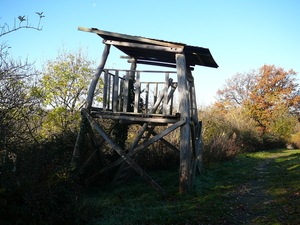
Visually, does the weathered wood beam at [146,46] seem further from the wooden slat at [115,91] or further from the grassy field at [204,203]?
the grassy field at [204,203]

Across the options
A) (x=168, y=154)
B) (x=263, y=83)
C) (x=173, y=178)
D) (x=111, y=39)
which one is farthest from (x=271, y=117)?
(x=111, y=39)

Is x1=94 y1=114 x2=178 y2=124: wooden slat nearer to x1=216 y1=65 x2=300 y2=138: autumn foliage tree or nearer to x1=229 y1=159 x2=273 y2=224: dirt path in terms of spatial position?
x1=229 y1=159 x2=273 y2=224: dirt path

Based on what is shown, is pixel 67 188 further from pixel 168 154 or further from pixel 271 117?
pixel 271 117

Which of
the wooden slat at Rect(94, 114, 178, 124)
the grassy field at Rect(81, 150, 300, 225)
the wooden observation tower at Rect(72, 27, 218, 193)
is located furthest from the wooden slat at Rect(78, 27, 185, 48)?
the grassy field at Rect(81, 150, 300, 225)

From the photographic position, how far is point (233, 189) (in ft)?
31.8

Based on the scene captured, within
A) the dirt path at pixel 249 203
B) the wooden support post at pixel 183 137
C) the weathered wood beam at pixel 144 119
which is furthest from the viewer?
the weathered wood beam at pixel 144 119

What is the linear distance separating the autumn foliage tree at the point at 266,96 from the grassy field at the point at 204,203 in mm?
23932

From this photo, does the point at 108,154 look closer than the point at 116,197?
No

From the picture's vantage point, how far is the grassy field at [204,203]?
20.8 ft

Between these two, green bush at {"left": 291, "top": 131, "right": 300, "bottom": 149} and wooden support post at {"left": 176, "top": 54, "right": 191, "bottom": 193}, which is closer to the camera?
wooden support post at {"left": 176, "top": 54, "right": 191, "bottom": 193}

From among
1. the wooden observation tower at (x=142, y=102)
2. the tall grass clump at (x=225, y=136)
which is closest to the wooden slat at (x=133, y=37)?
the wooden observation tower at (x=142, y=102)

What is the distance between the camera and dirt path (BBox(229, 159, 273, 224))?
6.66m

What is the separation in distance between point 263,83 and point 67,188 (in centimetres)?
3761

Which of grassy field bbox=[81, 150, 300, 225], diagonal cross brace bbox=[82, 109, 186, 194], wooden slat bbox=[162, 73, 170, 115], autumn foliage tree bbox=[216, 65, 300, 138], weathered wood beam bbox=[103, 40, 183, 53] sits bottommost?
grassy field bbox=[81, 150, 300, 225]
